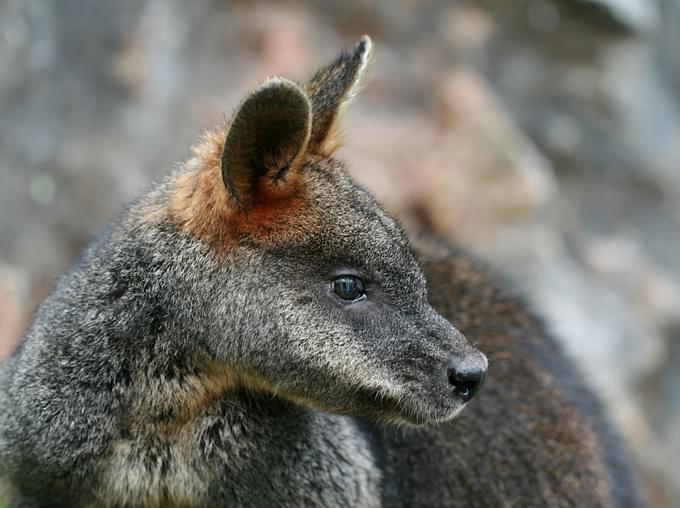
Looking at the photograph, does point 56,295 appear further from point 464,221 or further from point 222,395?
point 464,221

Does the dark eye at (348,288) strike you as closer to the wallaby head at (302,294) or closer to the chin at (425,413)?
the wallaby head at (302,294)

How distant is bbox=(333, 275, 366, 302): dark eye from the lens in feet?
14.6

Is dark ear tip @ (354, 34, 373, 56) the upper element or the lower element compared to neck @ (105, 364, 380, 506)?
upper

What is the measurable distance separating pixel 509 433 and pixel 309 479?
1.44 metres

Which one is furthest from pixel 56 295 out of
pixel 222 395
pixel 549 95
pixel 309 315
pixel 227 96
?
pixel 549 95

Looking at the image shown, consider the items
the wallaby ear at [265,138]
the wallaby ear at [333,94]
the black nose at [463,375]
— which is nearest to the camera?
the wallaby ear at [265,138]

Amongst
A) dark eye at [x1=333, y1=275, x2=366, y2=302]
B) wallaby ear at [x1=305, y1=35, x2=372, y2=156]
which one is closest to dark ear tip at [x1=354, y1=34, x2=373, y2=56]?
wallaby ear at [x1=305, y1=35, x2=372, y2=156]

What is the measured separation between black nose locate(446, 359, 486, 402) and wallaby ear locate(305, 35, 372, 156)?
3.85 feet

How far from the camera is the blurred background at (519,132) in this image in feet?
34.9

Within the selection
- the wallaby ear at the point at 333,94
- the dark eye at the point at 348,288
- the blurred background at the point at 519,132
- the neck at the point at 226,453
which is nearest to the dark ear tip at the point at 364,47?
the wallaby ear at the point at 333,94

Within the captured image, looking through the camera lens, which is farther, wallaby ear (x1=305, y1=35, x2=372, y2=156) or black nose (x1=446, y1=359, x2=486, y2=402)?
wallaby ear (x1=305, y1=35, x2=372, y2=156)

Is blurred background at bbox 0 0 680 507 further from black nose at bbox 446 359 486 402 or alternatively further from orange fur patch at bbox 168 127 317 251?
black nose at bbox 446 359 486 402

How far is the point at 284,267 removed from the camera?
4473 mm

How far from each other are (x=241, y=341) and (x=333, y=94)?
4.08 ft
